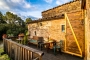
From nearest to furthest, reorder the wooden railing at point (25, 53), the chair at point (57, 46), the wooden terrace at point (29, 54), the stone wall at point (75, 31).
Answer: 1. the wooden railing at point (25, 53)
2. the wooden terrace at point (29, 54)
3. the stone wall at point (75, 31)
4. the chair at point (57, 46)

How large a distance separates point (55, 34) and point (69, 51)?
2.24 m

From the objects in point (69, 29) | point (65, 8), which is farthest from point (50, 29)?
point (65, 8)

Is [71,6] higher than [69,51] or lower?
higher

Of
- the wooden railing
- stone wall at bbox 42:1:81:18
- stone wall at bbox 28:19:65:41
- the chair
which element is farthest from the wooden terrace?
stone wall at bbox 42:1:81:18

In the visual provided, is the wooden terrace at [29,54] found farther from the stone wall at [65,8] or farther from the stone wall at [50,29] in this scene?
the stone wall at [65,8]

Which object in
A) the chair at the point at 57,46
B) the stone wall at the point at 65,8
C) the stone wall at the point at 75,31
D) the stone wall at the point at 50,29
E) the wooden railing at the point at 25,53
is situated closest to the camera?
the wooden railing at the point at 25,53

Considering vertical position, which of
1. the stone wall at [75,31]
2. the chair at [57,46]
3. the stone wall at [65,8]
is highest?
the stone wall at [65,8]

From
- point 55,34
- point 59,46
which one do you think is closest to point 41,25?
point 55,34

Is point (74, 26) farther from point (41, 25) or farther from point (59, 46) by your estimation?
point (41, 25)

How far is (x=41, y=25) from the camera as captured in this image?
10617 mm

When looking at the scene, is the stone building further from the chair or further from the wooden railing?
the wooden railing

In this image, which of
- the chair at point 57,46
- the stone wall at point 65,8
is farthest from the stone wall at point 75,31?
the stone wall at point 65,8

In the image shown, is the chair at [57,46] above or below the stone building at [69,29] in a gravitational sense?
below

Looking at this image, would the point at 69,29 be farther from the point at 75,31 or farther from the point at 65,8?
the point at 65,8
